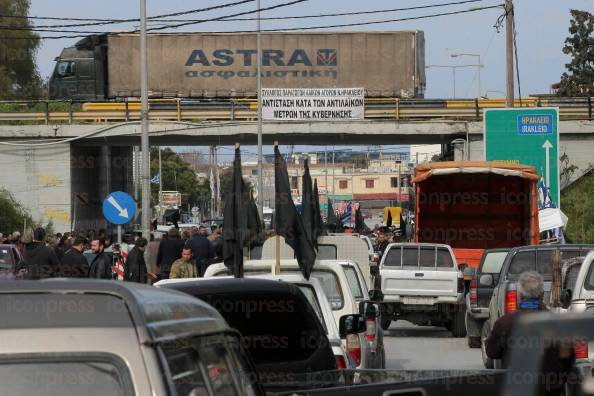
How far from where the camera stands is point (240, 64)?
4944 cm

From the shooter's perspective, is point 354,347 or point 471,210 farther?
point 471,210

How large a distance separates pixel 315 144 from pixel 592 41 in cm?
3584

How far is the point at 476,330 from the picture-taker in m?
20.7

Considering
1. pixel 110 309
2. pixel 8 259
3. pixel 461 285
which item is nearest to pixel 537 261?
pixel 461 285

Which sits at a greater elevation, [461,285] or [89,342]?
[89,342]

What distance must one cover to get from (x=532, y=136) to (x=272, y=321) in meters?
24.5

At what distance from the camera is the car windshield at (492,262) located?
21828 millimetres

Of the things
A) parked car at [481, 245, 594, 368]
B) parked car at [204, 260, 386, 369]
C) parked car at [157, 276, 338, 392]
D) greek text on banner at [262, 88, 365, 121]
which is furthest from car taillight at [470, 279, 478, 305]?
greek text on banner at [262, 88, 365, 121]

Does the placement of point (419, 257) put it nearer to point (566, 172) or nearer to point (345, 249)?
point (345, 249)

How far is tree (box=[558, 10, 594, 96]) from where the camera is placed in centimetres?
7519

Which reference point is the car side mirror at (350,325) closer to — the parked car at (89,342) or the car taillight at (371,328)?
the car taillight at (371,328)

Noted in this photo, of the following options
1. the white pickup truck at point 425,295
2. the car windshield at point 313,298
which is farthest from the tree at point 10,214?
the car windshield at point 313,298

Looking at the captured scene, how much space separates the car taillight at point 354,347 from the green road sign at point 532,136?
21.1 metres

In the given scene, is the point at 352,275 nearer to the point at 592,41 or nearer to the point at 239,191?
the point at 239,191
